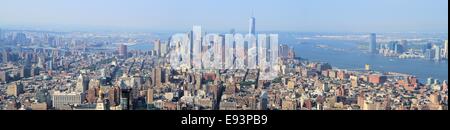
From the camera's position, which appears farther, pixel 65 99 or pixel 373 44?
pixel 373 44

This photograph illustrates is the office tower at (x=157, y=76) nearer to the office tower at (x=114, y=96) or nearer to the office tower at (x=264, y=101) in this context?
the office tower at (x=114, y=96)

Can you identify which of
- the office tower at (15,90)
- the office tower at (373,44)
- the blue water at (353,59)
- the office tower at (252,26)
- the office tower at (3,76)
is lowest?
the office tower at (15,90)

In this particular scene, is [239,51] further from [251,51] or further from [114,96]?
[114,96]

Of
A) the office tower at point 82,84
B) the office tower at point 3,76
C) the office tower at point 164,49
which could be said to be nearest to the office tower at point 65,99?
the office tower at point 82,84

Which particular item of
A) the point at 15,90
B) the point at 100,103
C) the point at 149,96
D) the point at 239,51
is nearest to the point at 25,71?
the point at 15,90

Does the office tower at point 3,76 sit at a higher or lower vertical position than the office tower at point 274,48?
lower

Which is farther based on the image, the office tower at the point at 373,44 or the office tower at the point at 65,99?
the office tower at the point at 373,44
